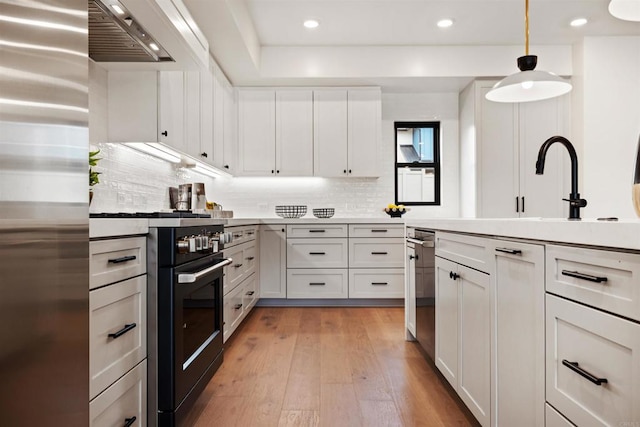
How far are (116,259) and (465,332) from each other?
1.40 metres

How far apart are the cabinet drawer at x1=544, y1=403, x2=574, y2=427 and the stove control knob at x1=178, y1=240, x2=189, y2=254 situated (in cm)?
131

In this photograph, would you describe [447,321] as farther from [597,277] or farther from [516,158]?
[516,158]

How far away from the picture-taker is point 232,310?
9.54 feet

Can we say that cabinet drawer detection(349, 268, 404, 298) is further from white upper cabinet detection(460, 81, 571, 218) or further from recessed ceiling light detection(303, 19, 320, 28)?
recessed ceiling light detection(303, 19, 320, 28)

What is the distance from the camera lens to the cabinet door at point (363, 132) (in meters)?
4.45

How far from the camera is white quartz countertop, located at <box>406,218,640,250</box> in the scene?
0.80 m

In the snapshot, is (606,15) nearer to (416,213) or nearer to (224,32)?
(416,213)

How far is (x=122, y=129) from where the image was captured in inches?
96.9

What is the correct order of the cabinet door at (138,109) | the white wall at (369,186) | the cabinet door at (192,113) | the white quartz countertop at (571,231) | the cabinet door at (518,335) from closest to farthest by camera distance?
the white quartz countertop at (571,231)
the cabinet door at (518,335)
the cabinet door at (138,109)
the cabinet door at (192,113)
the white wall at (369,186)

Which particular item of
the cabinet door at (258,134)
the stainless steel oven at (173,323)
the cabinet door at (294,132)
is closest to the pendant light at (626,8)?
the stainless steel oven at (173,323)

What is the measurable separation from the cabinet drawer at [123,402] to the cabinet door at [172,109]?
1528 mm

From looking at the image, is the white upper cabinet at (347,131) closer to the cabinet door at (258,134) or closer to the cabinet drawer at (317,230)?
the cabinet door at (258,134)

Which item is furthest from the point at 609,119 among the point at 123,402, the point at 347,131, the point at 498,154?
the point at 123,402

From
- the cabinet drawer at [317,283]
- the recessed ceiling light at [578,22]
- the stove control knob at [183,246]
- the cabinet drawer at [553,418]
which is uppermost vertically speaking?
the recessed ceiling light at [578,22]
